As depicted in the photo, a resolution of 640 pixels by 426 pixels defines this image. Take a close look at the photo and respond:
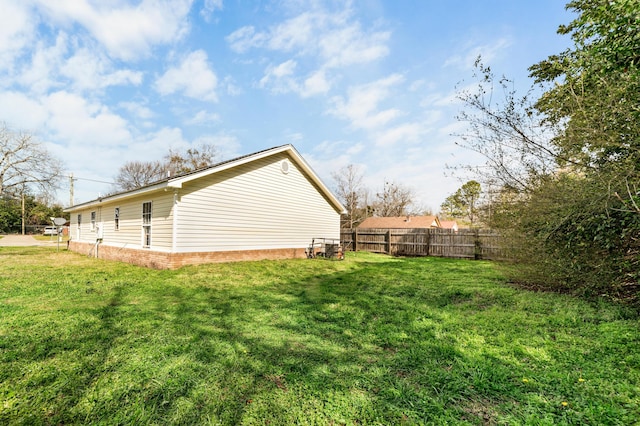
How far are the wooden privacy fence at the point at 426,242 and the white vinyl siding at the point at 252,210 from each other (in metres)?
4.19

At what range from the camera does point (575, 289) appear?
17.4ft

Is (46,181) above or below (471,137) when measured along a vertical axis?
above

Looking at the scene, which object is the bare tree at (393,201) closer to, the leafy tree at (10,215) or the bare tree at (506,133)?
the bare tree at (506,133)

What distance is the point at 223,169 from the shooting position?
1014cm

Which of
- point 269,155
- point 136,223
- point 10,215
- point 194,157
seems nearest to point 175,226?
point 136,223

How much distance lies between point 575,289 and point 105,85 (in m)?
17.4

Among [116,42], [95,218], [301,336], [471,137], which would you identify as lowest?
[301,336]

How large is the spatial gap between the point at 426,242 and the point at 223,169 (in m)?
11.8

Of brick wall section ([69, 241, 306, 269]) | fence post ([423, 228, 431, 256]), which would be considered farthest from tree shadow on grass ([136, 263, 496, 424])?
fence post ([423, 228, 431, 256])

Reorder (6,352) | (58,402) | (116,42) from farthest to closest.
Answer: (116,42)
(6,352)
(58,402)

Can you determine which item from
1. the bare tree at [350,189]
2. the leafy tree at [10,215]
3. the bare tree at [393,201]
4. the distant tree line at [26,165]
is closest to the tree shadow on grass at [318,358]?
the bare tree at [350,189]

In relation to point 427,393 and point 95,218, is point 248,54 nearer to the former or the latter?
point 427,393

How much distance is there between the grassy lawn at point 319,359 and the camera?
6.94ft

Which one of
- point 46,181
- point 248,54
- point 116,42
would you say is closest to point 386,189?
point 248,54
